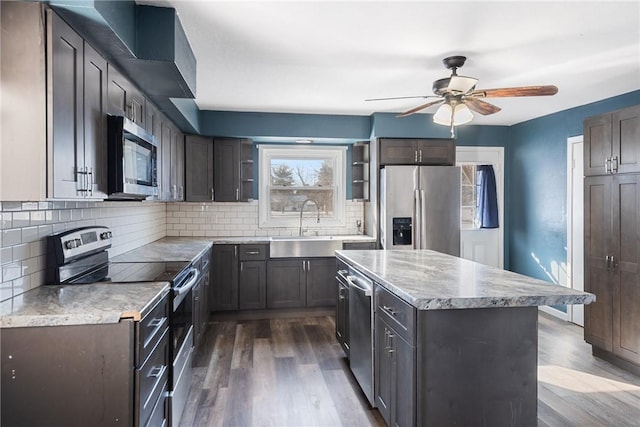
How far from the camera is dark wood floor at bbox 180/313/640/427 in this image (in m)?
2.46

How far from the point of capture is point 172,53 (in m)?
2.20

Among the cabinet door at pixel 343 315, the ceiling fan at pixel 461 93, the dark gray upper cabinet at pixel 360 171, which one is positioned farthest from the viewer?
the dark gray upper cabinet at pixel 360 171

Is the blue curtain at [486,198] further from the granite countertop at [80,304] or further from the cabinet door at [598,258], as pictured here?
the granite countertop at [80,304]

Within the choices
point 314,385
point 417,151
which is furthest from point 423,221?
point 314,385

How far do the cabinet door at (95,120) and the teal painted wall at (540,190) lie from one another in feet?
14.8

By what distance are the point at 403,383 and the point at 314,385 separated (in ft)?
3.72

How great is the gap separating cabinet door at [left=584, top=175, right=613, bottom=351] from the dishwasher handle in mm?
2232

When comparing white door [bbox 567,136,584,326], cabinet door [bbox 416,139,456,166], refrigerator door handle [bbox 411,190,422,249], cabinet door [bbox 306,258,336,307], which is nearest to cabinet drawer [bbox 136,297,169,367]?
cabinet door [bbox 306,258,336,307]

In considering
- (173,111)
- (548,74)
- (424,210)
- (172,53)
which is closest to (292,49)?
(172,53)

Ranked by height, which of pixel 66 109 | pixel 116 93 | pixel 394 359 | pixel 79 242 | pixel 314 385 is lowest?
pixel 314 385

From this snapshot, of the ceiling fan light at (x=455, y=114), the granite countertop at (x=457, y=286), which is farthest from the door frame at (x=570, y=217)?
the granite countertop at (x=457, y=286)

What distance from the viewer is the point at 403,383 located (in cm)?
194

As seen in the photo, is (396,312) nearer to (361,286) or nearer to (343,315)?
(361,286)

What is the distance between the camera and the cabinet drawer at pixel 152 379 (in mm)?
1597
